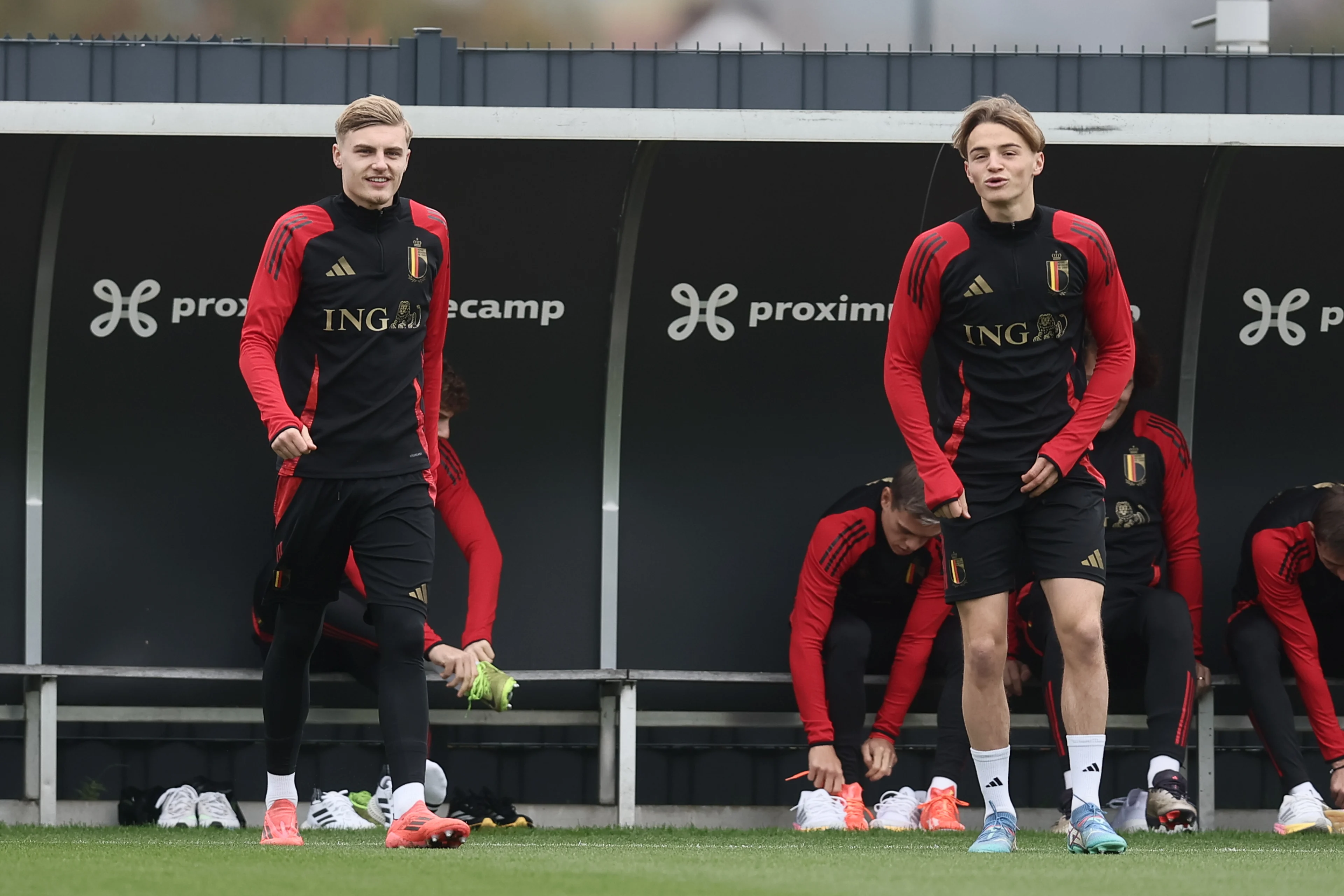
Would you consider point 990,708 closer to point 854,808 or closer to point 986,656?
point 986,656

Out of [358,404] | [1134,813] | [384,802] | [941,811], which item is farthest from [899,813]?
[358,404]

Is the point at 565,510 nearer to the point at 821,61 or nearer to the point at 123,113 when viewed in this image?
the point at 123,113

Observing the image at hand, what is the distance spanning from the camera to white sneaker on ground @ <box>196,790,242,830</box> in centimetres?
502

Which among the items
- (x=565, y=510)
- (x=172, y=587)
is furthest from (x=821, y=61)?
(x=172, y=587)

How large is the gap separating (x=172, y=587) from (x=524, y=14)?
11.1 ft

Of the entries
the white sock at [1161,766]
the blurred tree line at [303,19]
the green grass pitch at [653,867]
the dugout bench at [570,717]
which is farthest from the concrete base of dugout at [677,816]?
the blurred tree line at [303,19]

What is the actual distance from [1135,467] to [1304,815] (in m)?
1.09

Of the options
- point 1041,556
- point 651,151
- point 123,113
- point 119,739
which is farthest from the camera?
point 119,739

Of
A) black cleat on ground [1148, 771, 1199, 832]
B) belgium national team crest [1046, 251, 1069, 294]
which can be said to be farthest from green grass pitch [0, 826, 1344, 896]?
belgium national team crest [1046, 251, 1069, 294]

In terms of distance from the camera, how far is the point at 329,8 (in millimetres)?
8266

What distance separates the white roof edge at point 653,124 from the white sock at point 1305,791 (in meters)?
1.61

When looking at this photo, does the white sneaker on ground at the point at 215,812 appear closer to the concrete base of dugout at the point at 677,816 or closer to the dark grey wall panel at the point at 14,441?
the concrete base of dugout at the point at 677,816

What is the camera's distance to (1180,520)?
543cm

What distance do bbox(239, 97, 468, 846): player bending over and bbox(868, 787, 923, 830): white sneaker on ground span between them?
1.65 m
